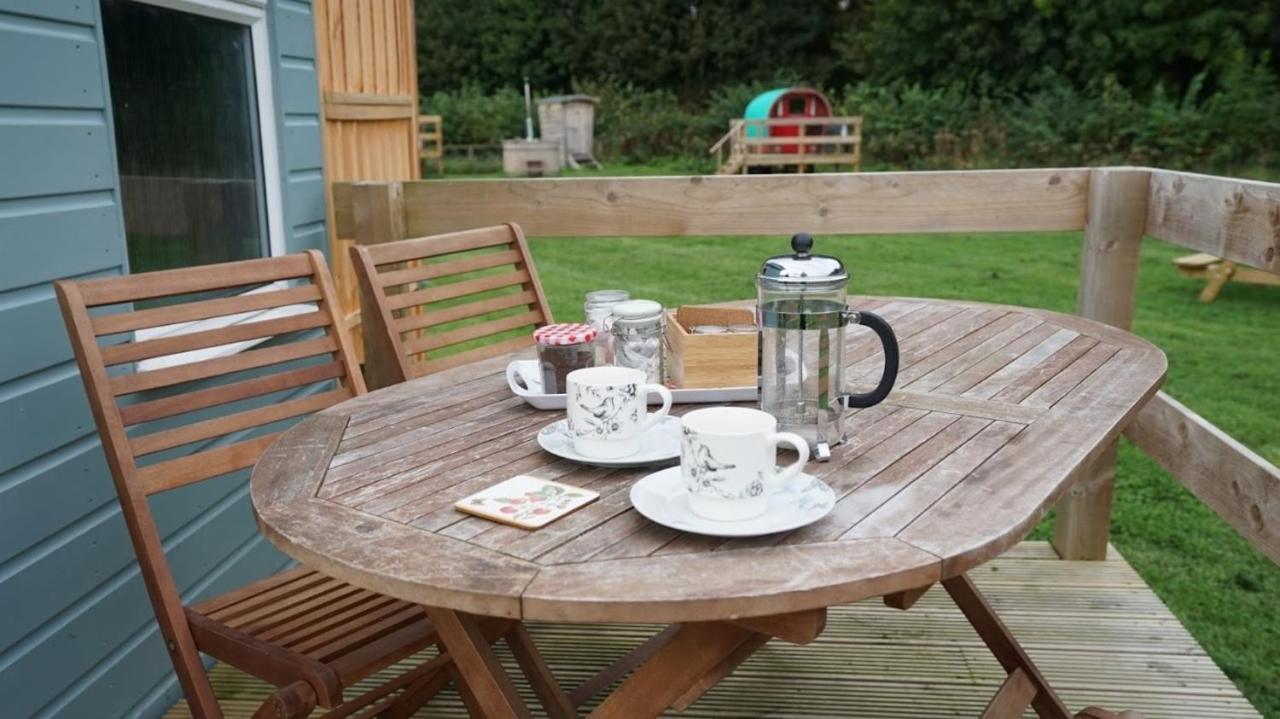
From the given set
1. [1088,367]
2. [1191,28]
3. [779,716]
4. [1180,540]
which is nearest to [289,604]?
[779,716]

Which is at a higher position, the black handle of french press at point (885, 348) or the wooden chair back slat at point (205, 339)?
the black handle of french press at point (885, 348)

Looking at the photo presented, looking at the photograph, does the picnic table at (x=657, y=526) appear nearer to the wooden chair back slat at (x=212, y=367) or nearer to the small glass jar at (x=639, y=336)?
the small glass jar at (x=639, y=336)

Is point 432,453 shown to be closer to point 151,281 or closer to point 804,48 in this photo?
point 151,281

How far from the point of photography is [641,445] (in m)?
A: 1.51

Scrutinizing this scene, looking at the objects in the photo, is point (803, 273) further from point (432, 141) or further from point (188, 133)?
point (432, 141)

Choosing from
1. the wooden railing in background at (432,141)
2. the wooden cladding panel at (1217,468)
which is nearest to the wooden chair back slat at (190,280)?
the wooden cladding panel at (1217,468)

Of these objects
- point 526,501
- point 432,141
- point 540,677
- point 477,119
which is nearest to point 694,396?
point 526,501

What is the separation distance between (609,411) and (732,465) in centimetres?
30

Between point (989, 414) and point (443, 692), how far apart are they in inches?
57.0

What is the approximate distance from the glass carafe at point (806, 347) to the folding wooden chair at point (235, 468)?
0.70 metres

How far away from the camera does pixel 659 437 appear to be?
1.54 metres

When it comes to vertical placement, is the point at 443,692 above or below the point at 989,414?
below

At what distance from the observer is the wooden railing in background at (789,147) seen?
1587 cm

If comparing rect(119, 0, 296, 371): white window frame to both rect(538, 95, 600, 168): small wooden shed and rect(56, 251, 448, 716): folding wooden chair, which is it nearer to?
rect(56, 251, 448, 716): folding wooden chair
